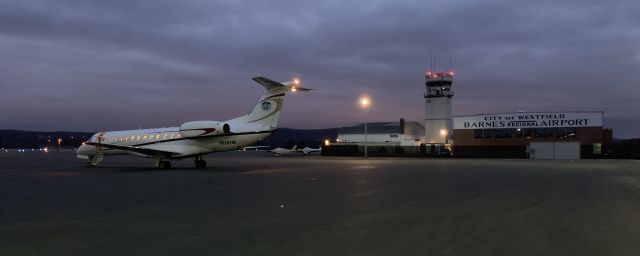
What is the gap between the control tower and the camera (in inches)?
3152

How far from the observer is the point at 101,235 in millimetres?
8125

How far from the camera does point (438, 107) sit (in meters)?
80.5

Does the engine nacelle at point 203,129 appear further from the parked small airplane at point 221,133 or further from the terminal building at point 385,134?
the terminal building at point 385,134

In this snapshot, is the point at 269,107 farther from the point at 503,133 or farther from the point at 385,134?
the point at 385,134

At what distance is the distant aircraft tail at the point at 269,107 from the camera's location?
1180 inches

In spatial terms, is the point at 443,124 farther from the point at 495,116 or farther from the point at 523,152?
the point at 523,152

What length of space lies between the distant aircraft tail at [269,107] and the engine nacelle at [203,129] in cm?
80

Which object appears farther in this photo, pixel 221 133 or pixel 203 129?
pixel 203 129

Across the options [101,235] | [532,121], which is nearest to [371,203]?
[101,235]

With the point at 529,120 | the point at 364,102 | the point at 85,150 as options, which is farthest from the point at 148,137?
the point at 529,120

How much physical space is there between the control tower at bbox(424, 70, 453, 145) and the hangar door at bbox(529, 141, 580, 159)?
19470 mm

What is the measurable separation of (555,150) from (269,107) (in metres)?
46.7

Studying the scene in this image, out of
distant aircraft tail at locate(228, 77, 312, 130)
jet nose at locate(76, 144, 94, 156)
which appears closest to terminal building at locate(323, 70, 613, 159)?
distant aircraft tail at locate(228, 77, 312, 130)

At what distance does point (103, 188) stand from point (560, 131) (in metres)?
64.6
